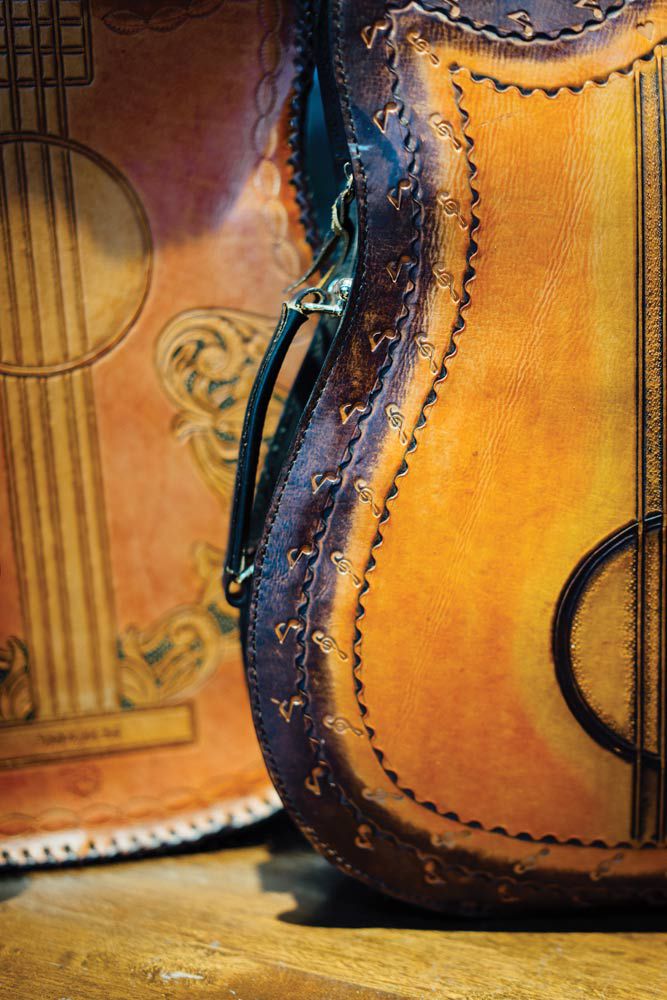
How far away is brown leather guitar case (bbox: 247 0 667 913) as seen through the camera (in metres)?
0.47

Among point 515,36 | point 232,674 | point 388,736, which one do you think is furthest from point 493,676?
point 515,36

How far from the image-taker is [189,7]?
1.99ft

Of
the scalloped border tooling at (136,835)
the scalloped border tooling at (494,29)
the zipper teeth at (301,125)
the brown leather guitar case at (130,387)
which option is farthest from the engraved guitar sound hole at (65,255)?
the scalloped border tooling at (136,835)

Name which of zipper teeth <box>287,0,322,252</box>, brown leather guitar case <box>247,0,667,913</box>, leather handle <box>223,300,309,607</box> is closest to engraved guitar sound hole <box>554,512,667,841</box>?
brown leather guitar case <box>247,0,667,913</box>

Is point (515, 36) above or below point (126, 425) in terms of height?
above

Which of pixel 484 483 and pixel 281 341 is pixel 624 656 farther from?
pixel 281 341

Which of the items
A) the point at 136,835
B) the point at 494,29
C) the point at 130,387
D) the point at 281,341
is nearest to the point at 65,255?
the point at 130,387

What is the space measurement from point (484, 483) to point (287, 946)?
0.31 m

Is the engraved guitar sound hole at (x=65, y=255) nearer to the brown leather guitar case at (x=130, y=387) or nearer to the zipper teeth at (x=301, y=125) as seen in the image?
the brown leather guitar case at (x=130, y=387)

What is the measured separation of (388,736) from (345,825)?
0.06 metres

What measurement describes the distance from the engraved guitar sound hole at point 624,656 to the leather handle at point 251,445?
206 millimetres

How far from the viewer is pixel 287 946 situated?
503mm

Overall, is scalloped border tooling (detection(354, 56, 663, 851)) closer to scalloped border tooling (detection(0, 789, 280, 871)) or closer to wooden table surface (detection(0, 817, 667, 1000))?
wooden table surface (detection(0, 817, 667, 1000))

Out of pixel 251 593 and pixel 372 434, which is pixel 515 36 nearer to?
pixel 372 434
